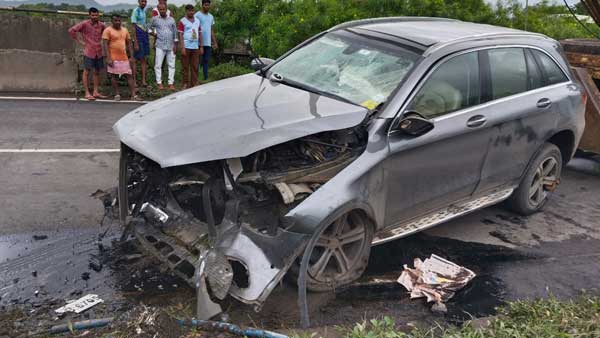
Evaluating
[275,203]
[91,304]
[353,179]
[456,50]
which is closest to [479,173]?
[456,50]

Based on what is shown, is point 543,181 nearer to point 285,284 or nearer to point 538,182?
point 538,182

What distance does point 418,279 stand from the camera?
4441mm

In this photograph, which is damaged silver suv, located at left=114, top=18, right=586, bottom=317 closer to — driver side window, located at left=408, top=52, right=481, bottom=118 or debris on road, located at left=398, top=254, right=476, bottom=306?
driver side window, located at left=408, top=52, right=481, bottom=118

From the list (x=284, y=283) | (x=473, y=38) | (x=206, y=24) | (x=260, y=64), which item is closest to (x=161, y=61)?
(x=206, y=24)

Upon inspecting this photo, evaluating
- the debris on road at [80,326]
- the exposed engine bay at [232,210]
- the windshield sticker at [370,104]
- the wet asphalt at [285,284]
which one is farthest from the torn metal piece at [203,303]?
the windshield sticker at [370,104]

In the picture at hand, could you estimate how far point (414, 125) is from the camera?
165 inches

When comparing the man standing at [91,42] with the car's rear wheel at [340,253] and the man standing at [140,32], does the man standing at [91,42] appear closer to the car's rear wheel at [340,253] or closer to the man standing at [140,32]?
the man standing at [140,32]

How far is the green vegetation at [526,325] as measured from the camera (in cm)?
345

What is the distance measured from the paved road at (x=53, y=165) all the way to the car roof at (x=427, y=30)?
3111 millimetres

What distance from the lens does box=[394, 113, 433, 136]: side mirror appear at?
417cm

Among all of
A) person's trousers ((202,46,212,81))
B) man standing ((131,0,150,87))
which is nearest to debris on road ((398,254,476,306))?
man standing ((131,0,150,87))

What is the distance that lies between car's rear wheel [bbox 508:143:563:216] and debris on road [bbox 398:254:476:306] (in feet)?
5.03

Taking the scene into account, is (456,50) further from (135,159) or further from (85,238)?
(85,238)

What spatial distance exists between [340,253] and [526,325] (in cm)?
135
